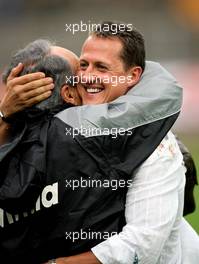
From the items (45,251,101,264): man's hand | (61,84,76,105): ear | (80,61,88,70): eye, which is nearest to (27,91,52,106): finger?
(61,84,76,105): ear

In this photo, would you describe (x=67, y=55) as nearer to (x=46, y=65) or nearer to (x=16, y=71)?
(x=46, y=65)

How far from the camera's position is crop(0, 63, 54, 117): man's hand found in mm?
2893

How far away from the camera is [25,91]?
2898 mm

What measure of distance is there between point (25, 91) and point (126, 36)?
467 mm

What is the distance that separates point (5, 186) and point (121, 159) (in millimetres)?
426

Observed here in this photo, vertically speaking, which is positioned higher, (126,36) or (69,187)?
(126,36)

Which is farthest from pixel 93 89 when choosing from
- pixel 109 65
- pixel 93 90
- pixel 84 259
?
pixel 84 259

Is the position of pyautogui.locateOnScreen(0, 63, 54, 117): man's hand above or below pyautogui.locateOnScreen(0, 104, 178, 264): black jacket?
above

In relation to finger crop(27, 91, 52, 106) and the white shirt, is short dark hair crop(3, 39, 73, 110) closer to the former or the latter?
finger crop(27, 91, 52, 106)

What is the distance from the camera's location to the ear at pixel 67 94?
304 cm

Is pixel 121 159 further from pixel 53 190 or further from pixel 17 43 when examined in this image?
pixel 17 43

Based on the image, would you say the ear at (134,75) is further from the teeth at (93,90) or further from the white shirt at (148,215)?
the white shirt at (148,215)

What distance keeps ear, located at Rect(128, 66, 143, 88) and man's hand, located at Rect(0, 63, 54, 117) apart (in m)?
0.32

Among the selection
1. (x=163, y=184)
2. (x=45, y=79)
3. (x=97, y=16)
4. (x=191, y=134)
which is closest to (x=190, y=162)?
(x=163, y=184)
